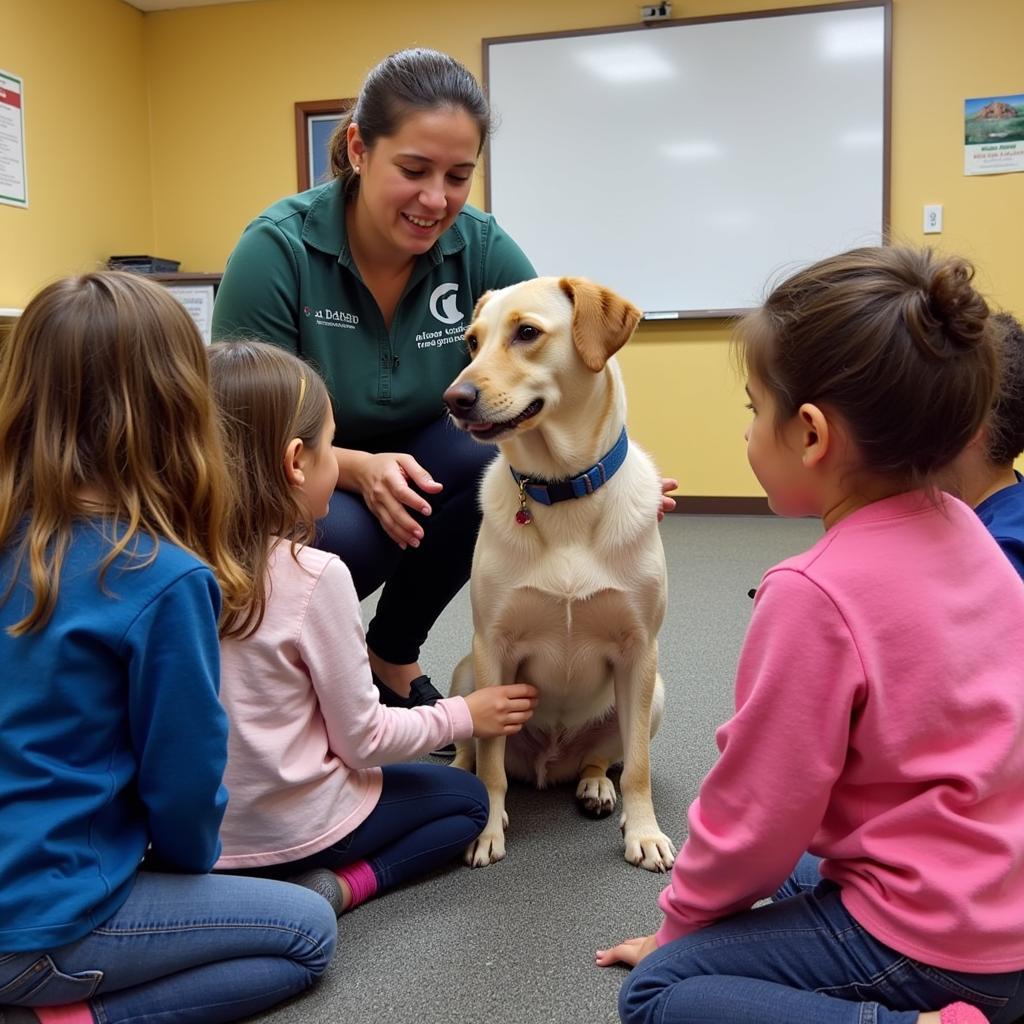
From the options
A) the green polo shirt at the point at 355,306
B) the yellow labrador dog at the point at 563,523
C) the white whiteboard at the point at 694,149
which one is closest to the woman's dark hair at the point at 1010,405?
the yellow labrador dog at the point at 563,523

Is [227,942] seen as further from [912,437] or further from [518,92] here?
[518,92]

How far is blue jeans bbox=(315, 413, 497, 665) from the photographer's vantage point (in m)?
1.95

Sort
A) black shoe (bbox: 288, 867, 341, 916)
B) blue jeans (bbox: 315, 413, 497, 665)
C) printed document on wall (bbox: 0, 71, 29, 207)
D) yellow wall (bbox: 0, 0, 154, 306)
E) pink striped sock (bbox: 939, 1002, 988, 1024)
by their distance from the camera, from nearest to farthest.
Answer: pink striped sock (bbox: 939, 1002, 988, 1024), black shoe (bbox: 288, 867, 341, 916), blue jeans (bbox: 315, 413, 497, 665), printed document on wall (bbox: 0, 71, 29, 207), yellow wall (bbox: 0, 0, 154, 306)

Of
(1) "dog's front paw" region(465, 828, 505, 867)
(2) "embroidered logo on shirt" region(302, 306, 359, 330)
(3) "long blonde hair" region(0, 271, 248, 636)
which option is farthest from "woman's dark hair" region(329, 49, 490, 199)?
(1) "dog's front paw" region(465, 828, 505, 867)

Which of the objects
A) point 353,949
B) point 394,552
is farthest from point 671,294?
point 353,949

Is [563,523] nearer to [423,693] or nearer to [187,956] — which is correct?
[423,693]

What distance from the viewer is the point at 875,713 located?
80 centimetres

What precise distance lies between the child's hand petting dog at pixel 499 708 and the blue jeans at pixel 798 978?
1.84 feet

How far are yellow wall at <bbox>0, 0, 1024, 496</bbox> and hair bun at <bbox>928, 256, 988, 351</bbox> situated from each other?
3837 mm

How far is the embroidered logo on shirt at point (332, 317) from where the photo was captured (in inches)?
72.1

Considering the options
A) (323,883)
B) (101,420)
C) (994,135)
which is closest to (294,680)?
(323,883)

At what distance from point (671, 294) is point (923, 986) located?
13.6 ft

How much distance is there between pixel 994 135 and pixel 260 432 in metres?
4.22

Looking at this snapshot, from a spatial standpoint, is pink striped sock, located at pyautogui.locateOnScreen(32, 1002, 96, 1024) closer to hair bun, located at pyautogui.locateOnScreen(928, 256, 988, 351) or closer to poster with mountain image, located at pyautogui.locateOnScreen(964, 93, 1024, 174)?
hair bun, located at pyautogui.locateOnScreen(928, 256, 988, 351)
